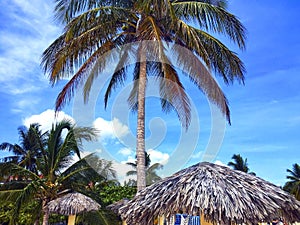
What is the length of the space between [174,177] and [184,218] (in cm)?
292

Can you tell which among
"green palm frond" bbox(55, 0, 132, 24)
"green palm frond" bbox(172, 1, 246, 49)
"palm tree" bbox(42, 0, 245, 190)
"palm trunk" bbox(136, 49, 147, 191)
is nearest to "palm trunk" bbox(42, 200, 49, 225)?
"palm tree" bbox(42, 0, 245, 190)

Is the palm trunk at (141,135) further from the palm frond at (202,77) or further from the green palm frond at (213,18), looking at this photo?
the green palm frond at (213,18)

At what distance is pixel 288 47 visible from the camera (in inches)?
448

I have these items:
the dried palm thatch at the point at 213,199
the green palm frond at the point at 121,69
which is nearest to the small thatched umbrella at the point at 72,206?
the green palm frond at the point at 121,69

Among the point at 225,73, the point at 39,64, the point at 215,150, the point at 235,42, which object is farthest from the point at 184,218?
the point at 39,64

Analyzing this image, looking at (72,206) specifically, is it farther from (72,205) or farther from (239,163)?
(239,163)

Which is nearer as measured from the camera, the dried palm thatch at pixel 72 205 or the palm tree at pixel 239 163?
the dried palm thatch at pixel 72 205

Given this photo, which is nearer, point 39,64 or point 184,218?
point 184,218

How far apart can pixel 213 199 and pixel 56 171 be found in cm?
924

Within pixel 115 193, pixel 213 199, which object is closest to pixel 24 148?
pixel 115 193

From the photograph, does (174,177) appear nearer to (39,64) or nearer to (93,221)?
(39,64)

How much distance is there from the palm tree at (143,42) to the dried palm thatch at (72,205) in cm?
329

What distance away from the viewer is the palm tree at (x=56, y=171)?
12.2 metres

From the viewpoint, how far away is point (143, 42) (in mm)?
9023
